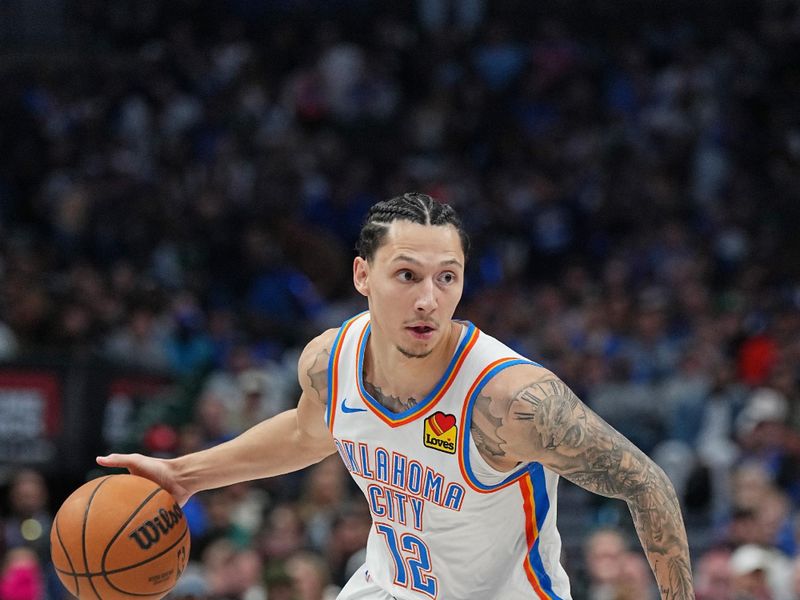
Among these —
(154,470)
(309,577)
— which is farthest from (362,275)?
(309,577)

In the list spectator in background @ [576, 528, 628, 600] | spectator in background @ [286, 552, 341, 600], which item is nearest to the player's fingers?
spectator in background @ [286, 552, 341, 600]

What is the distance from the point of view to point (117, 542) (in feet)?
15.6

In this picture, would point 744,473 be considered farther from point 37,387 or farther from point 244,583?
point 37,387

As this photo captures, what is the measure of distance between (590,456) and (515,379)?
34cm

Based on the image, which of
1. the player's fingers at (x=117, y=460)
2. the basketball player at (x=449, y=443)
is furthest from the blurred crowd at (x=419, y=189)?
the basketball player at (x=449, y=443)

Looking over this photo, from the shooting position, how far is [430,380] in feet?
14.7

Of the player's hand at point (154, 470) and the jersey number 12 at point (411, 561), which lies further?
the player's hand at point (154, 470)

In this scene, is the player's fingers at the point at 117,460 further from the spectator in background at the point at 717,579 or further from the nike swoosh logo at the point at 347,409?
the spectator in background at the point at 717,579

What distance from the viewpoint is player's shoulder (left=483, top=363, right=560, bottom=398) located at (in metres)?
4.23

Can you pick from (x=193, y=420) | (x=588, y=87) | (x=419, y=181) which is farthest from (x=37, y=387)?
(x=588, y=87)

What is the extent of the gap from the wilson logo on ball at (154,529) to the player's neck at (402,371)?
0.90 metres

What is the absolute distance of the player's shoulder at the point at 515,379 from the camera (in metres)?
4.23

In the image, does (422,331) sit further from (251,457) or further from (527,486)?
(251,457)

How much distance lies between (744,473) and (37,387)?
5.42 m
